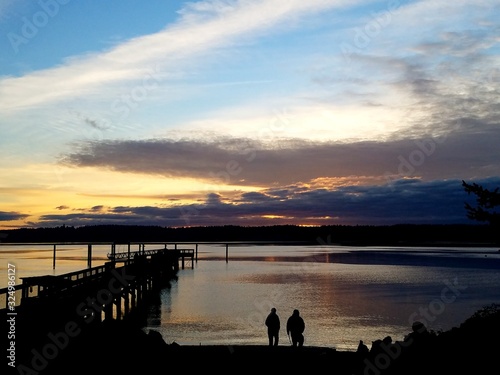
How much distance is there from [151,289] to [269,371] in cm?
4985

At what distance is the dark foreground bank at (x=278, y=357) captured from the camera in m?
17.7

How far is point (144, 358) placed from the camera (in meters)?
19.0

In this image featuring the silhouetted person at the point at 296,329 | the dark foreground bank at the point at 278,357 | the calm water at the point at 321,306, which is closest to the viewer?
the dark foreground bank at the point at 278,357

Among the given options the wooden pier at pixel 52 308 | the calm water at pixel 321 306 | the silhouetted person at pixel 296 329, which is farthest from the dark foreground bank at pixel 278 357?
the calm water at pixel 321 306

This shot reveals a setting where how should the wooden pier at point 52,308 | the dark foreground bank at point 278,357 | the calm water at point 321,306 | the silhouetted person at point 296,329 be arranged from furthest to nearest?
the calm water at point 321,306, the silhouetted person at point 296,329, the wooden pier at point 52,308, the dark foreground bank at point 278,357

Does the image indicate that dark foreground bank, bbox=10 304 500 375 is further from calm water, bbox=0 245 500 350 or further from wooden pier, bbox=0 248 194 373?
calm water, bbox=0 245 500 350

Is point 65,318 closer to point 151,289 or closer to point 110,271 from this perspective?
point 110,271

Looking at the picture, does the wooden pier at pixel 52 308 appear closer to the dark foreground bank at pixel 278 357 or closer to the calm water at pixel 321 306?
the dark foreground bank at pixel 278 357

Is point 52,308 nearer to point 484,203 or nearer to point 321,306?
point 484,203

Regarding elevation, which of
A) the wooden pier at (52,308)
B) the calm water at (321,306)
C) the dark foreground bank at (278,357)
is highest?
the wooden pier at (52,308)

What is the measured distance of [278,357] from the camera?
1994cm

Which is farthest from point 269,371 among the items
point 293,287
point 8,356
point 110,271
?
point 293,287

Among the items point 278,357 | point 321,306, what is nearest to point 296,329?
point 278,357

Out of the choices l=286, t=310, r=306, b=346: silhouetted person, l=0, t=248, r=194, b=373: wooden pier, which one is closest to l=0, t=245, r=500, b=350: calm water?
l=0, t=248, r=194, b=373: wooden pier
